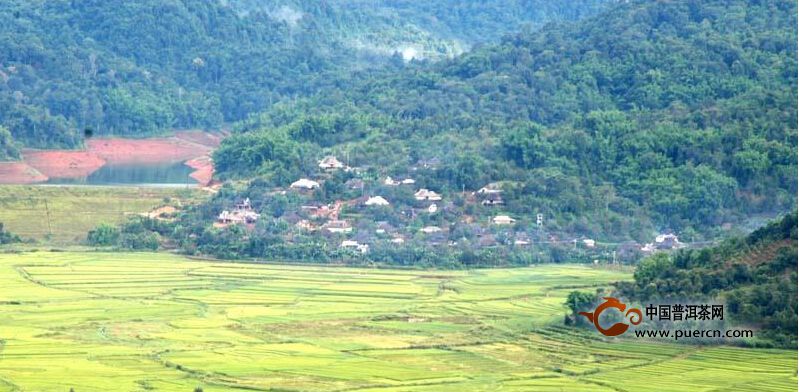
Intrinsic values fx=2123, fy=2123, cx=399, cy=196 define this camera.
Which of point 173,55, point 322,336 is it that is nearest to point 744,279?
point 322,336

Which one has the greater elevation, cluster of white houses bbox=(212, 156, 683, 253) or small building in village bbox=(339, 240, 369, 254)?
cluster of white houses bbox=(212, 156, 683, 253)

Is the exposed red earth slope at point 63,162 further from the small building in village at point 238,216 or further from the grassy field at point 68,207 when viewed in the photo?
the small building in village at point 238,216

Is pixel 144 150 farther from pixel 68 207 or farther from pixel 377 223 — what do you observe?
pixel 377 223

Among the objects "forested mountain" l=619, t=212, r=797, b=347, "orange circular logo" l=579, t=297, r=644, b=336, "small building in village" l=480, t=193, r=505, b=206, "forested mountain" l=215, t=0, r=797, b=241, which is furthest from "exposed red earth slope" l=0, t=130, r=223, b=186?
"orange circular logo" l=579, t=297, r=644, b=336

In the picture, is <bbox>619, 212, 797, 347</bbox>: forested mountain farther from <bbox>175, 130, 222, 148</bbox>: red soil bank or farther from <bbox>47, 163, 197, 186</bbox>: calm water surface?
<bbox>175, 130, 222, 148</bbox>: red soil bank

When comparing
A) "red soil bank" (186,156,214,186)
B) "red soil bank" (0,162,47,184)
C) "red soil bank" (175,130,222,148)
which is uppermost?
"red soil bank" (175,130,222,148)

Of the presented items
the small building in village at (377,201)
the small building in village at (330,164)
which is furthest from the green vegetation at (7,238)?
the small building in village at (330,164)
